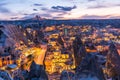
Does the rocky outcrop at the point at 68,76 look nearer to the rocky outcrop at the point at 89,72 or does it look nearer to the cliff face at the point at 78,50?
the rocky outcrop at the point at 89,72

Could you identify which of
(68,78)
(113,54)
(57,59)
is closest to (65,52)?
(57,59)

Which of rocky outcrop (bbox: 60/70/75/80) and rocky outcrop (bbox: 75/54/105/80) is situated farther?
rocky outcrop (bbox: 60/70/75/80)

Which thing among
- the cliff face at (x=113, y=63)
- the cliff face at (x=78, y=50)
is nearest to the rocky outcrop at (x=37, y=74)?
the cliff face at (x=113, y=63)

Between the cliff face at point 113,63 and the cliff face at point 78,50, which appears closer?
the cliff face at point 113,63

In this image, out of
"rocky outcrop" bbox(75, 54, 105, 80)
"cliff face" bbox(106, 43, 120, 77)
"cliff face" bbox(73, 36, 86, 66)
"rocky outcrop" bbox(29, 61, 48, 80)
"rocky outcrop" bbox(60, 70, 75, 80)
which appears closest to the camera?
"rocky outcrop" bbox(29, 61, 48, 80)

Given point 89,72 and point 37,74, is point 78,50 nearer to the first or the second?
point 89,72

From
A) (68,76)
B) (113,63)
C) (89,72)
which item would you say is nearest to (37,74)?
(89,72)

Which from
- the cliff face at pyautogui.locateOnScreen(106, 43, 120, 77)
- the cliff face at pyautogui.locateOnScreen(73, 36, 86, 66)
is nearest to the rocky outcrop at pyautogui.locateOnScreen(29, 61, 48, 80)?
the cliff face at pyautogui.locateOnScreen(106, 43, 120, 77)

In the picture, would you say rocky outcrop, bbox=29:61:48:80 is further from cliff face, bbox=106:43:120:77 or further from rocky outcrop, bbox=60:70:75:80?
cliff face, bbox=106:43:120:77

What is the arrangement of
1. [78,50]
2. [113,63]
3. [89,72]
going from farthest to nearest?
[78,50] < [113,63] < [89,72]
